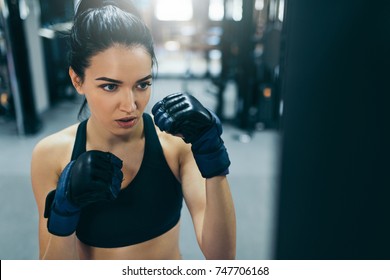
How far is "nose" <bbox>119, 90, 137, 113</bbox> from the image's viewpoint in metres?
0.69

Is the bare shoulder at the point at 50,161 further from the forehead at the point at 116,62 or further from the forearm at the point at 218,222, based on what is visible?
the forearm at the point at 218,222

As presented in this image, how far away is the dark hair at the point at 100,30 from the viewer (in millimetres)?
667

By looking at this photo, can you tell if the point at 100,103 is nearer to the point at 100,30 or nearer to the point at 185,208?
the point at 100,30

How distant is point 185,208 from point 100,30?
1.47 meters

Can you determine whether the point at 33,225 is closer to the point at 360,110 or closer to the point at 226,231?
the point at 226,231

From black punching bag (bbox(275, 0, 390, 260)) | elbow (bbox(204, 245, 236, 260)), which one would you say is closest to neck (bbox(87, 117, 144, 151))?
elbow (bbox(204, 245, 236, 260))

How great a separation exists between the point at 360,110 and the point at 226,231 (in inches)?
17.8

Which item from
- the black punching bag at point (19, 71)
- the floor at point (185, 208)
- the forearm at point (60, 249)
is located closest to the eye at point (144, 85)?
the floor at point (185, 208)

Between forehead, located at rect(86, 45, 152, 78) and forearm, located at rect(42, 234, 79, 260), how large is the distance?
37 cm

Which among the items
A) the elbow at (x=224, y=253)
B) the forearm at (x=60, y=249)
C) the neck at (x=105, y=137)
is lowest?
the elbow at (x=224, y=253)

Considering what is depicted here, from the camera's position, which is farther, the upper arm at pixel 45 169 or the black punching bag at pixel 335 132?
the upper arm at pixel 45 169

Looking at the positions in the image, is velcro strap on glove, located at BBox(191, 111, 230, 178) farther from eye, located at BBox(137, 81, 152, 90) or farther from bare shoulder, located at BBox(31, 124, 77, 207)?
bare shoulder, located at BBox(31, 124, 77, 207)

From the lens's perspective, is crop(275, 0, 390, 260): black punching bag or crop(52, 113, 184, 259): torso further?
crop(52, 113, 184, 259): torso

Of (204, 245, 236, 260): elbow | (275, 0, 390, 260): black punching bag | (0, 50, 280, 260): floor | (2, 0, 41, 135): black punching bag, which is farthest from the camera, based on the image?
(2, 0, 41, 135): black punching bag
